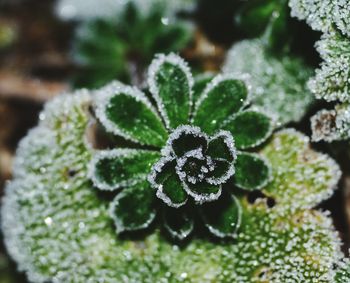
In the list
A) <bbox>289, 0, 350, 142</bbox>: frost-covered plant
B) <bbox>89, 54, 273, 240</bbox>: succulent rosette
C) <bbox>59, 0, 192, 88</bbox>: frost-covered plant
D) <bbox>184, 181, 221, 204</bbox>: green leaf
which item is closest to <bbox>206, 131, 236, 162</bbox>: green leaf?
<bbox>184, 181, 221, 204</bbox>: green leaf

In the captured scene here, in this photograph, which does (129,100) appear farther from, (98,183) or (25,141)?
(25,141)

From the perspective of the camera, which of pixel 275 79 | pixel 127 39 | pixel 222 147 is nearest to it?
pixel 222 147

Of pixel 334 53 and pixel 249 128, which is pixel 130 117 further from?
pixel 334 53

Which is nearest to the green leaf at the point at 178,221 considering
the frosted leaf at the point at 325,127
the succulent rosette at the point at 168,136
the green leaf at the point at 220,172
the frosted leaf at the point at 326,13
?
the succulent rosette at the point at 168,136

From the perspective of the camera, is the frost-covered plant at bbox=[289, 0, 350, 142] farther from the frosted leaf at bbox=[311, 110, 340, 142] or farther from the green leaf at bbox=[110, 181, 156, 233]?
the green leaf at bbox=[110, 181, 156, 233]

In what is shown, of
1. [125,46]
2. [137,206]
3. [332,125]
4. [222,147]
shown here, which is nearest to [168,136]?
[137,206]

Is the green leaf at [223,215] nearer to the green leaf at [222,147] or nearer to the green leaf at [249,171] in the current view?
the green leaf at [249,171]

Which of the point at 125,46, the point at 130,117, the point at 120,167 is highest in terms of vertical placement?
the point at 125,46
